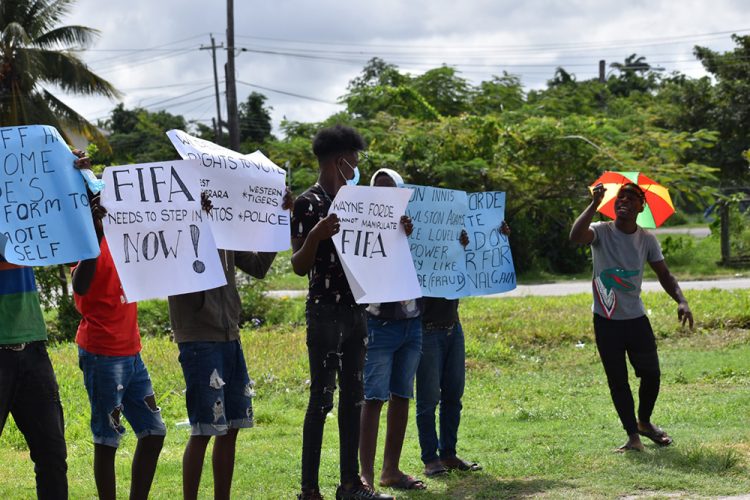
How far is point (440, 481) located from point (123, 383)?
2.17m

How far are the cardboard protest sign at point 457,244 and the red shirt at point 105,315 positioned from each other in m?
1.92

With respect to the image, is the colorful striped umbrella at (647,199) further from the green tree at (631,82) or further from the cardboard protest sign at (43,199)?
the green tree at (631,82)

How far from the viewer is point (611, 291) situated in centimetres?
702

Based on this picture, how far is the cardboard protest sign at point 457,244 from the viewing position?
20.7 ft

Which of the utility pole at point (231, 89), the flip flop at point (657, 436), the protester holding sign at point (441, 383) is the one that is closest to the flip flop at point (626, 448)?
the flip flop at point (657, 436)

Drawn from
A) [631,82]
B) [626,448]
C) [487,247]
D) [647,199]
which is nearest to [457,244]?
[487,247]

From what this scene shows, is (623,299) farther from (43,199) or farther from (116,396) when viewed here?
(43,199)

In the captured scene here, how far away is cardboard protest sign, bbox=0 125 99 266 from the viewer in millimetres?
4582

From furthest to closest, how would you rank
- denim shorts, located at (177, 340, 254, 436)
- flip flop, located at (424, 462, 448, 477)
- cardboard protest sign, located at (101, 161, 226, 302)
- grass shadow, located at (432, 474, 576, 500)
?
1. flip flop, located at (424, 462, 448, 477)
2. grass shadow, located at (432, 474, 576, 500)
3. denim shorts, located at (177, 340, 254, 436)
4. cardboard protest sign, located at (101, 161, 226, 302)

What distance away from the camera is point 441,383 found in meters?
6.59

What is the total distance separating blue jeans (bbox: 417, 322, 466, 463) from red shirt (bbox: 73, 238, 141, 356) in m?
1.97

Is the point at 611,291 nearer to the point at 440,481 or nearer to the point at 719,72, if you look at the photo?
the point at 440,481

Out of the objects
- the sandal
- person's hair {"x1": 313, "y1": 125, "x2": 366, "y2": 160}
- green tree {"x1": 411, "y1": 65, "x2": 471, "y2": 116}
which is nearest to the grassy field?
the sandal

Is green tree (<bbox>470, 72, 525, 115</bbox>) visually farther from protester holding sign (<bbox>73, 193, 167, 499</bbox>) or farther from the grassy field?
protester holding sign (<bbox>73, 193, 167, 499</bbox>)
